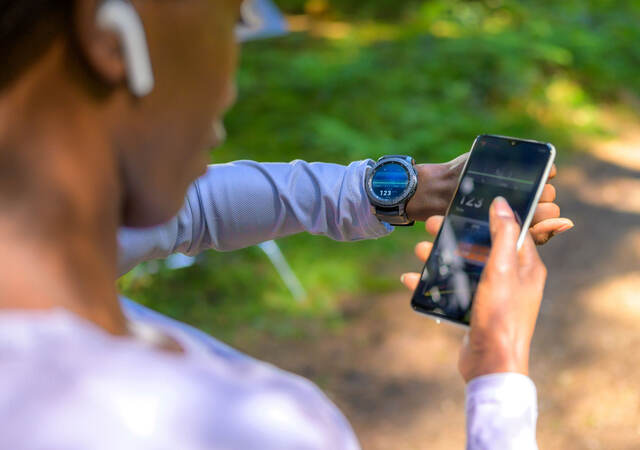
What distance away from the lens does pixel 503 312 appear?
3.18 feet

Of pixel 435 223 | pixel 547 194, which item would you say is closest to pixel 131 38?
pixel 435 223

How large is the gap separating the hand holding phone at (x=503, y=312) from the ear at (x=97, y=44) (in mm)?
611

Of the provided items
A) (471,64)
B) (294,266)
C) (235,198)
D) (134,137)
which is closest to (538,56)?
(471,64)

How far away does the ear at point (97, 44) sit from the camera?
0.66 m

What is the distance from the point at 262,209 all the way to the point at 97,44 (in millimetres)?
856

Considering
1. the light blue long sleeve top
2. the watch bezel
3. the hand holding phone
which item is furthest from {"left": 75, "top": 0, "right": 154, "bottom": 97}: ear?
the watch bezel

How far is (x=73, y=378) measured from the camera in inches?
23.7

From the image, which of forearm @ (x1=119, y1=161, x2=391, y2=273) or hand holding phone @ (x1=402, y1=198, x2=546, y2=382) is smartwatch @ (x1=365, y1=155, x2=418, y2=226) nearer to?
forearm @ (x1=119, y1=161, x2=391, y2=273)

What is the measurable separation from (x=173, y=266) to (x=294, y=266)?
895 mm

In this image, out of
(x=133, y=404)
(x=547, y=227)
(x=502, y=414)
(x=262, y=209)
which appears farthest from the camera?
(x=262, y=209)

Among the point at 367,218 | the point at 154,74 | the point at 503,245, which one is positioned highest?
the point at 154,74

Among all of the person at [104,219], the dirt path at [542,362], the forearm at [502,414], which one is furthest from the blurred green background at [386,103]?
the person at [104,219]

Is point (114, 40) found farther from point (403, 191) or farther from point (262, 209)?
point (403, 191)

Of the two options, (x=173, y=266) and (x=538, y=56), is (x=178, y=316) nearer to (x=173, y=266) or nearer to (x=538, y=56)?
(x=173, y=266)
